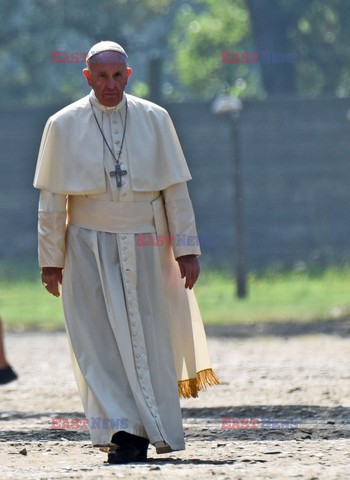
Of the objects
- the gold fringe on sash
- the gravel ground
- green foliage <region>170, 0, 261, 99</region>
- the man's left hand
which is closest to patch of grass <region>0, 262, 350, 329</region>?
the gravel ground

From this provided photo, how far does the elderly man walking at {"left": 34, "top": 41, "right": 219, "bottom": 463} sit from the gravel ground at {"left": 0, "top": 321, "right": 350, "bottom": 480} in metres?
0.30

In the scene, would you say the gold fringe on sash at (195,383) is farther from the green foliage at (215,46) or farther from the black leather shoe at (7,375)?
the green foliage at (215,46)

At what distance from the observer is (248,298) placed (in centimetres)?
2102

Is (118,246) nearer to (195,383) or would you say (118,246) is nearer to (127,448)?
(195,383)

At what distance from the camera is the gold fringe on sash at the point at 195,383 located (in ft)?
26.3

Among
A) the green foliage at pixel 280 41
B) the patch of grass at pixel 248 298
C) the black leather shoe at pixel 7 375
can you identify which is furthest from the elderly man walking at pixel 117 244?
the green foliage at pixel 280 41

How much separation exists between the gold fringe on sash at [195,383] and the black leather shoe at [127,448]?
1.23 feet

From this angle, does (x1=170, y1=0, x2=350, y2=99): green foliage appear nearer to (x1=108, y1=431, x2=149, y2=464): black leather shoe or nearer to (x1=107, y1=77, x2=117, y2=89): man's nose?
(x1=107, y1=77, x2=117, y2=89): man's nose

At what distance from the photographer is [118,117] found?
7.88m

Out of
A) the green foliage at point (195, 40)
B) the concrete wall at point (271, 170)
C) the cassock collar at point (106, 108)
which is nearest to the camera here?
the cassock collar at point (106, 108)

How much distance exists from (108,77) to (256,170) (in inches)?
786

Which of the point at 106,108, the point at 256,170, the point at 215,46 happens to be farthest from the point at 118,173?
the point at 215,46

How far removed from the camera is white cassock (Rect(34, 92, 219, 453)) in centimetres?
775

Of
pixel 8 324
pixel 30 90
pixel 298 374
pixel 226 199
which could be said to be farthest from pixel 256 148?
pixel 30 90
